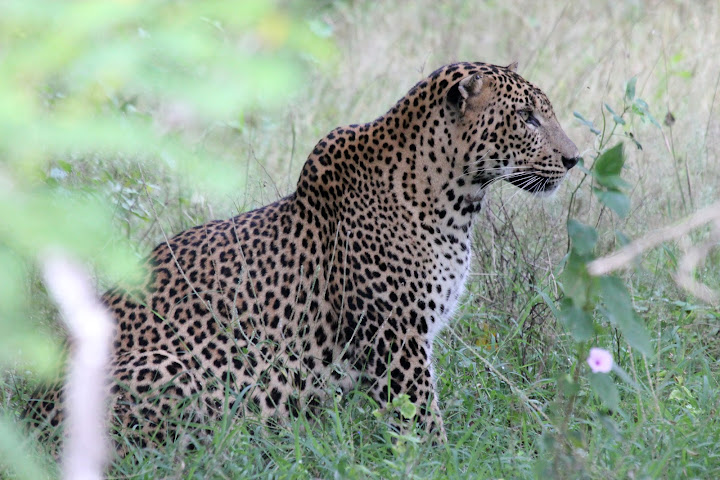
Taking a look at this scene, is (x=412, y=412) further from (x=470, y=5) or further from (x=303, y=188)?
(x=470, y=5)

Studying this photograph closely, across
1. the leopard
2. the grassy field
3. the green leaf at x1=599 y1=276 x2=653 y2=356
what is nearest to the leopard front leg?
the leopard

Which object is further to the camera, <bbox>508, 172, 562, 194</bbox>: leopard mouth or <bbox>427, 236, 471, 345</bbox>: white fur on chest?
<bbox>508, 172, 562, 194</bbox>: leopard mouth

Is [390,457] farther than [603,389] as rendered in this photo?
Yes

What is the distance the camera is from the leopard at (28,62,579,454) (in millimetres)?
4691

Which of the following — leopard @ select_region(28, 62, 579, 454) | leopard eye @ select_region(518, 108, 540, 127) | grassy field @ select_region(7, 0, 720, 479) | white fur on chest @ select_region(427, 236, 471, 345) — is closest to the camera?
grassy field @ select_region(7, 0, 720, 479)

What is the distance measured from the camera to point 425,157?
4.88 m

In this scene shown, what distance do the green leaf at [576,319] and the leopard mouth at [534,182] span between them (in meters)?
1.68

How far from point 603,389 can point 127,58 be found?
2.16 m

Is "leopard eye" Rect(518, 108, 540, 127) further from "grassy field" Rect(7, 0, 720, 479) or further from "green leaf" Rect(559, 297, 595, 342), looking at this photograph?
"green leaf" Rect(559, 297, 595, 342)

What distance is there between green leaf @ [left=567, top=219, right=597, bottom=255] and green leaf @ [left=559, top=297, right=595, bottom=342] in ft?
0.67

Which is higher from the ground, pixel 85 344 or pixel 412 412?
pixel 85 344

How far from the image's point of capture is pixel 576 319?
3332 mm

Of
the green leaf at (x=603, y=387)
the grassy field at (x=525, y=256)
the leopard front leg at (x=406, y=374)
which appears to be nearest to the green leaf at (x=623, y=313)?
the green leaf at (x=603, y=387)

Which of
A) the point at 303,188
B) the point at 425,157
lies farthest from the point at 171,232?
the point at 425,157
